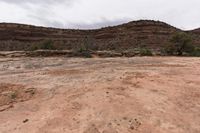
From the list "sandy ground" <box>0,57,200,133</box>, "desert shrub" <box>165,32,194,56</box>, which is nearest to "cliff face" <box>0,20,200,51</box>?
"desert shrub" <box>165,32,194,56</box>

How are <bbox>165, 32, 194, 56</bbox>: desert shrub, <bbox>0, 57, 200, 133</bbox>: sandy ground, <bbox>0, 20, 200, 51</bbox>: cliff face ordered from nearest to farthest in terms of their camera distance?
<bbox>0, 57, 200, 133</bbox>: sandy ground < <bbox>165, 32, 194, 56</bbox>: desert shrub < <bbox>0, 20, 200, 51</bbox>: cliff face

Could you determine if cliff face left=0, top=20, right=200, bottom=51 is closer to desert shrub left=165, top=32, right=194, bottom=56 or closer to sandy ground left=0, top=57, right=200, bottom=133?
desert shrub left=165, top=32, right=194, bottom=56

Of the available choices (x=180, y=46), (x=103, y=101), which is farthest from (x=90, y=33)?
(x=103, y=101)

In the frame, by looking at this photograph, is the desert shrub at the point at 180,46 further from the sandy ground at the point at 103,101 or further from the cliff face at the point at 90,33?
the cliff face at the point at 90,33

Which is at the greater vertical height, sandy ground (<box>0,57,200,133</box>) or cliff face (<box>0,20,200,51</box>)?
sandy ground (<box>0,57,200,133</box>)

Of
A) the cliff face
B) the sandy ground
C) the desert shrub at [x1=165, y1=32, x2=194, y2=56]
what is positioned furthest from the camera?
the cliff face

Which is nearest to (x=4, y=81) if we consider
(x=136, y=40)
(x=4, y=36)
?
(x=136, y=40)

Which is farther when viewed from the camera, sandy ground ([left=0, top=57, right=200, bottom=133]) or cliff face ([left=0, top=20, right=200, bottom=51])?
cliff face ([left=0, top=20, right=200, bottom=51])

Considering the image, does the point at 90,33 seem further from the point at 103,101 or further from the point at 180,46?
the point at 103,101

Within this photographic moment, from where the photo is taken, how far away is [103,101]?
1112 centimetres

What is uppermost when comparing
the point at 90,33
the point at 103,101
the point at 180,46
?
the point at 103,101

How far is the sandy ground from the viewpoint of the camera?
984 centimetres

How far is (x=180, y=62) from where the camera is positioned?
1894cm

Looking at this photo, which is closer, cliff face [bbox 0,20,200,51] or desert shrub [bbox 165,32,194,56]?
desert shrub [bbox 165,32,194,56]
